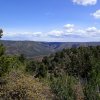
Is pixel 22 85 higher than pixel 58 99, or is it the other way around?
pixel 22 85

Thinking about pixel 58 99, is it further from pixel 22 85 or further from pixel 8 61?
pixel 22 85

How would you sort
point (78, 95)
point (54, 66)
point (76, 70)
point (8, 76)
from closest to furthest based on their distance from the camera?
1. point (8, 76)
2. point (78, 95)
3. point (76, 70)
4. point (54, 66)

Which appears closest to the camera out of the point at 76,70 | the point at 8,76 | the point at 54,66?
the point at 8,76

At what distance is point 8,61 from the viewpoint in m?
34.8

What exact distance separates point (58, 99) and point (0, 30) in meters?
10.9

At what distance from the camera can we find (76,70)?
8400 cm

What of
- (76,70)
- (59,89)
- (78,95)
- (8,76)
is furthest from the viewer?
(76,70)

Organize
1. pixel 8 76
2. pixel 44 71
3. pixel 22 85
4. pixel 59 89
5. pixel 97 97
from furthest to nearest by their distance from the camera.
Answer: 1. pixel 44 71
2. pixel 59 89
3. pixel 97 97
4. pixel 8 76
5. pixel 22 85

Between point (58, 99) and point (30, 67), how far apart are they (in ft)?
162

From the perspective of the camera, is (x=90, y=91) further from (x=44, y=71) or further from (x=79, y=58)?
(x=79, y=58)

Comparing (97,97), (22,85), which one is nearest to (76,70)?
(97,97)

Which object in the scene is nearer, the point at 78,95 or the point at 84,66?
the point at 78,95

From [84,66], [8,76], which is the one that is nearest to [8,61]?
[8,76]

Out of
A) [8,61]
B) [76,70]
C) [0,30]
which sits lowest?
[76,70]
